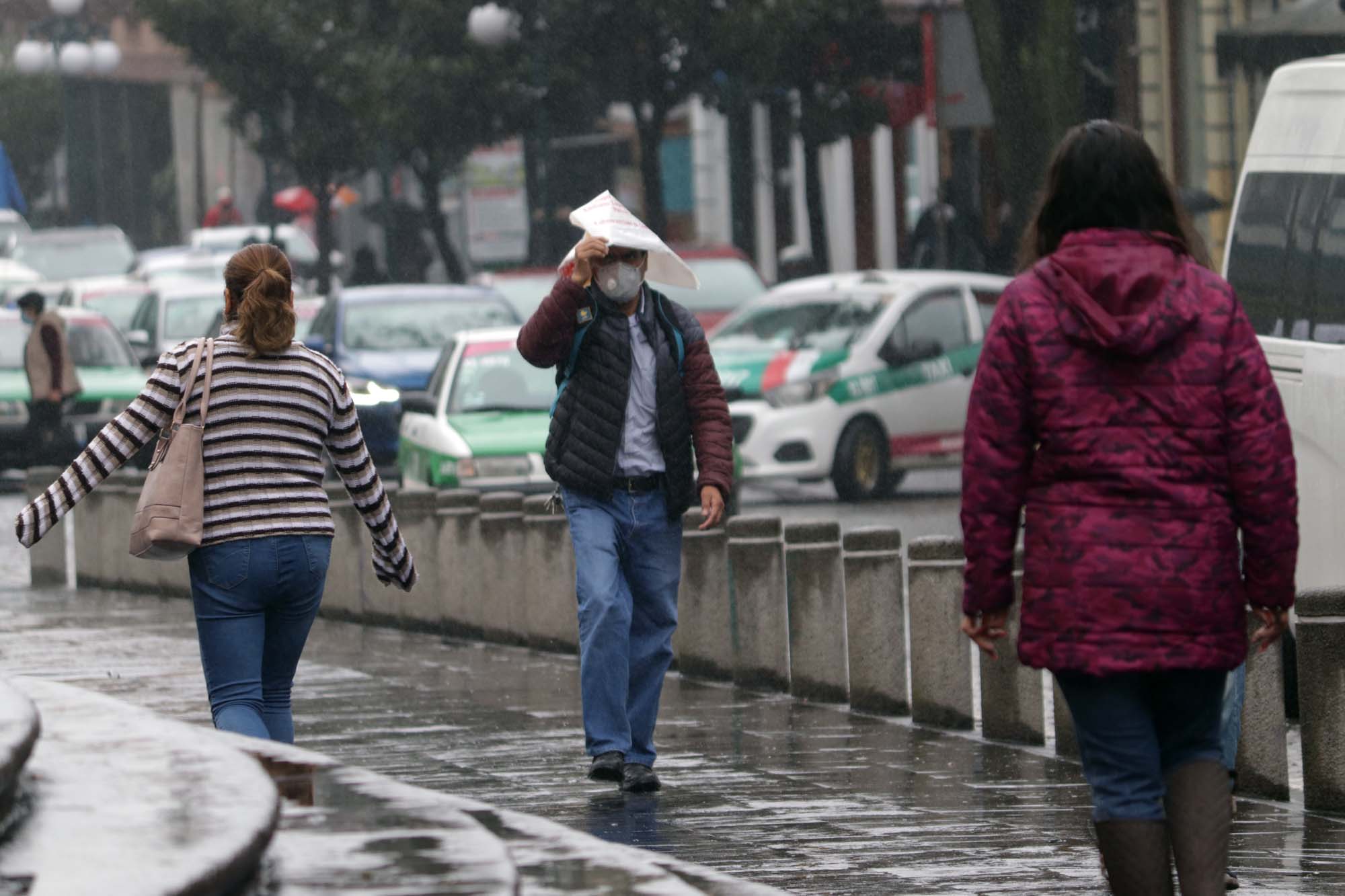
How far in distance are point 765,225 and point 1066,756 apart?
39633 millimetres

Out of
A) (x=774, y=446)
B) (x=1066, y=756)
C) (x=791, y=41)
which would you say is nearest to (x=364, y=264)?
(x=791, y=41)

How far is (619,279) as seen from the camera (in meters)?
8.20

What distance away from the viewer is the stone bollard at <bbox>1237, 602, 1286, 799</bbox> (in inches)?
311

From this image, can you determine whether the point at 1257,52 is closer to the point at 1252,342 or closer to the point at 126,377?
the point at 126,377

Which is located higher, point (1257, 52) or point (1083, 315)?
point (1257, 52)

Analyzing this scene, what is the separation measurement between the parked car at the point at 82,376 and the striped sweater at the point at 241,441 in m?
18.3

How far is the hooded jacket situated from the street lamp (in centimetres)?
2645

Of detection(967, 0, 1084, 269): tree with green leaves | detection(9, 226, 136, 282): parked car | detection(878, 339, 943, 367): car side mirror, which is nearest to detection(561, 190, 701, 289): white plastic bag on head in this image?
detection(878, 339, 943, 367): car side mirror

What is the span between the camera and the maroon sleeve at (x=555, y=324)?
8133 mm

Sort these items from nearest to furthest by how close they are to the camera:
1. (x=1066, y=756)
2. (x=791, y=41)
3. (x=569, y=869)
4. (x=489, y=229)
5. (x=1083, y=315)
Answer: (x=569, y=869)
(x=1083, y=315)
(x=1066, y=756)
(x=791, y=41)
(x=489, y=229)

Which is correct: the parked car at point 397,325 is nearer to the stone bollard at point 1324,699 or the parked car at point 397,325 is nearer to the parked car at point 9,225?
the stone bollard at point 1324,699

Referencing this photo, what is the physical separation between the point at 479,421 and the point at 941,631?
868cm

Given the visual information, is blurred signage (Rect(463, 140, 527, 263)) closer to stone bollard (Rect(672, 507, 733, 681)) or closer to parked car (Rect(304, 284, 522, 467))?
parked car (Rect(304, 284, 522, 467))

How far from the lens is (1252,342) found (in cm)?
523
